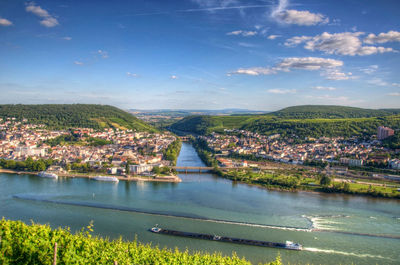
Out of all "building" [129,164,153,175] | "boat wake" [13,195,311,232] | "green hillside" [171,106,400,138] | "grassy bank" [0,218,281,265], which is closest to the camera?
"grassy bank" [0,218,281,265]

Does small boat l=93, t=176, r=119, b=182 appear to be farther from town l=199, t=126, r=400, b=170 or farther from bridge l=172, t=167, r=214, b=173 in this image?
town l=199, t=126, r=400, b=170

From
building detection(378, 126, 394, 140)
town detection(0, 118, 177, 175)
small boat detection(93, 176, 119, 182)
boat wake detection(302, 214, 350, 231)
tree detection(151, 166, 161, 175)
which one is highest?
building detection(378, 126, 394, 140)

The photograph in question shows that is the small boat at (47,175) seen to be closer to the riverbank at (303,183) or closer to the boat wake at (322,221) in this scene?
the riverbank at (303,183)

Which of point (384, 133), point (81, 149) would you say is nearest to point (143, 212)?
point (81, 149)

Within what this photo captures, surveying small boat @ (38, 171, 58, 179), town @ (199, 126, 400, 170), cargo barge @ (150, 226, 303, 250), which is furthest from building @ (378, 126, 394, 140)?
small boat @ (38, 171, 58, 179)

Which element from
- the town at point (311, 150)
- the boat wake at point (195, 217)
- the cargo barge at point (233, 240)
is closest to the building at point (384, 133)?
the town at point (311, 150)

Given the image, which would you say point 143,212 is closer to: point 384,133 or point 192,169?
point 192,169

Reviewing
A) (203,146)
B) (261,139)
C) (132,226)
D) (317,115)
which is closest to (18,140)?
(203,146)
